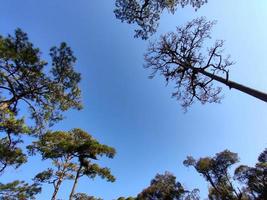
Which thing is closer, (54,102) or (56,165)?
(54,102)

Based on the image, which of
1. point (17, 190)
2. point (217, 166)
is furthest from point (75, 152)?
point (217, 166)

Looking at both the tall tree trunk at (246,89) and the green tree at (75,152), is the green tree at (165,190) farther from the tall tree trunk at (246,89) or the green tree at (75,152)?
the tall tree trunk at (246,89)

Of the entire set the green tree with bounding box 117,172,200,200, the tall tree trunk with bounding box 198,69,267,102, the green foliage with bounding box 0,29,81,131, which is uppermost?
the green tree with bounding box 117,172,200,200

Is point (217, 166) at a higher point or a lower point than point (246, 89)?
higher

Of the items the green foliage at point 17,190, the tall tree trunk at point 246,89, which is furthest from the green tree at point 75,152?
the tall tree trunk at point 246,89

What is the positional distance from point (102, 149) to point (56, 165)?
4.46m

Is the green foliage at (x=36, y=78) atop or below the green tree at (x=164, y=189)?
below

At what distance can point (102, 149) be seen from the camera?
22719 millimetres

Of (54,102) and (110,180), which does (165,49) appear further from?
(110,180)

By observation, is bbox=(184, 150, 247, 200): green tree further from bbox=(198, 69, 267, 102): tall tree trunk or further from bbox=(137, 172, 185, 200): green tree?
bbox=(198, 69, 267, 102): tall tree trunk

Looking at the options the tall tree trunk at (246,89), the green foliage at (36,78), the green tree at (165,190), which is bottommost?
the tall tree trunk at (246,89)

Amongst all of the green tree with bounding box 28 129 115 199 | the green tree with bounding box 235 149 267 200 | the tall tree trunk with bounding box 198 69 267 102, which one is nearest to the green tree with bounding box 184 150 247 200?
the green tree with bounding box 235 149 267 200

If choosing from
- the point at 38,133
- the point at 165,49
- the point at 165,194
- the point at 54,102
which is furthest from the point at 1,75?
the point at 165,194

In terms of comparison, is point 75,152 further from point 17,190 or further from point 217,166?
point 217,166
